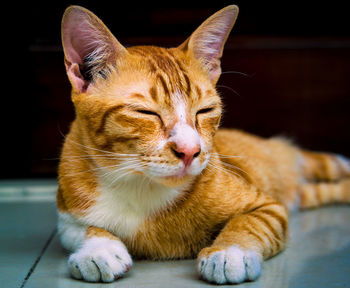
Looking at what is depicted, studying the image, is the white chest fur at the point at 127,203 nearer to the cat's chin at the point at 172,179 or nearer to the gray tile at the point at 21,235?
the cat's chin at the point at 172,179

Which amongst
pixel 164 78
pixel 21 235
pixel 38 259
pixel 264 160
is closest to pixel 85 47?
pixel 164 78

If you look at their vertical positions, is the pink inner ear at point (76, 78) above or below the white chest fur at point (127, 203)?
above

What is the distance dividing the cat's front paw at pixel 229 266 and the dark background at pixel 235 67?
2051 millimetres

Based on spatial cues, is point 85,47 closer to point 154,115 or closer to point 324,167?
point 154,115

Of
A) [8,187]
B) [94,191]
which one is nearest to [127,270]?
[94,191]

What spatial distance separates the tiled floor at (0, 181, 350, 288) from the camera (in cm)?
186

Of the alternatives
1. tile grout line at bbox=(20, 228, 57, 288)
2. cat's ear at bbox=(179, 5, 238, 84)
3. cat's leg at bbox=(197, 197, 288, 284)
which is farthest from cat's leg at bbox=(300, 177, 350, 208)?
tile grout line at bbox=(20, 228, 57, 288)

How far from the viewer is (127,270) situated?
189cm

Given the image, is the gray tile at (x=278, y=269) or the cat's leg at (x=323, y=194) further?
the cat's leg at (x=323, y=194)

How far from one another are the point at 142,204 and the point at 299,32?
2368mm

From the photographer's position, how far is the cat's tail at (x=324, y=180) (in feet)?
10.5

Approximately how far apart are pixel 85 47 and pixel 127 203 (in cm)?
65

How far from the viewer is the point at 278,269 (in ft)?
6.53

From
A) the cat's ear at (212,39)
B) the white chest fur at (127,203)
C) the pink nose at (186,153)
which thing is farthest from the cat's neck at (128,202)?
the cat's ear at (212,39)
